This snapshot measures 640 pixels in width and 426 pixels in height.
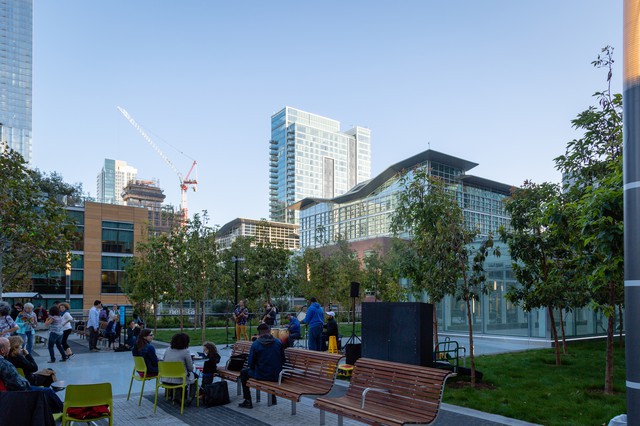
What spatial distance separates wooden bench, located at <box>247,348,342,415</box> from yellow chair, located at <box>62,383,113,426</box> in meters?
2.62

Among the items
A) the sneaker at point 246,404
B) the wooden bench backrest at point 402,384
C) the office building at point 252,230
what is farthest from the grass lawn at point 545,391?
the office building at point 252,230

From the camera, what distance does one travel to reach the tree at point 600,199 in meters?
6.27

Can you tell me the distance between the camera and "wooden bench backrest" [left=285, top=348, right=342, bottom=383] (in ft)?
28.0

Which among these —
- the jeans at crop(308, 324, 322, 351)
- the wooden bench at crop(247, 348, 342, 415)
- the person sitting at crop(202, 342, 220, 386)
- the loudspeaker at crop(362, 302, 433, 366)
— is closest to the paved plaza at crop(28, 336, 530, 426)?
the wooden bench at crop(247, 348, 342, 415)

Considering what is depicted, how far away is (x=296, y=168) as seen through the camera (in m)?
199

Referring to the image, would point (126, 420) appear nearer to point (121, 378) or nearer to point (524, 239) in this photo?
point (121, 378)

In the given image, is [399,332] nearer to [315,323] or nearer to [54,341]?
[315,323]

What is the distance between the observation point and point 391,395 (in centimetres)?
733

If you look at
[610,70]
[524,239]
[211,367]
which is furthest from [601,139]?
[211,367]

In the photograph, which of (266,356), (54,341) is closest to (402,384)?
(266,356)

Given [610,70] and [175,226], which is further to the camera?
[175,226]

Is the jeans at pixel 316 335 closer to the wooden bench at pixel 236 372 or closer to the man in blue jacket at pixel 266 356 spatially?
the wooden bench at pixel 236 372

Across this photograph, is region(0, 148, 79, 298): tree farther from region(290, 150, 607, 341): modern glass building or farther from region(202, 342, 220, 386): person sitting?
region(290, 150, 607, 341): modern glass building

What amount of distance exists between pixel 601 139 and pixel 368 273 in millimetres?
26031
